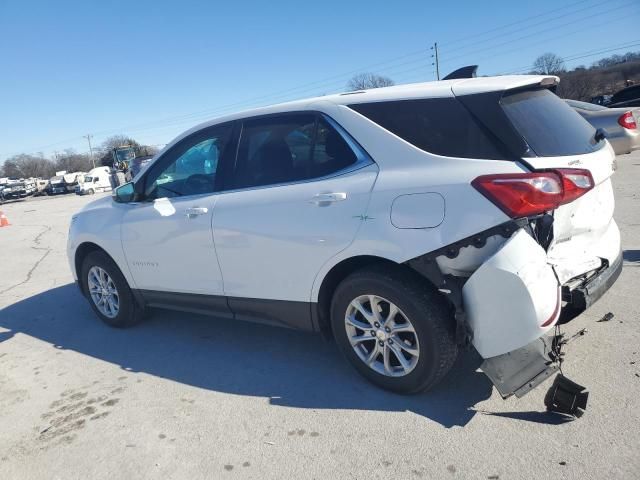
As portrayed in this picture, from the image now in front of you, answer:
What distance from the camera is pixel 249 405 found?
10.5 feet

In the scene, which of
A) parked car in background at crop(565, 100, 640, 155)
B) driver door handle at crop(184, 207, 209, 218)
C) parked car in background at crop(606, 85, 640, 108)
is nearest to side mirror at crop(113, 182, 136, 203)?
driver door handle at crop(184, 207, 209, 218)

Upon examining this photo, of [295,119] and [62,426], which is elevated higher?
[295,119]

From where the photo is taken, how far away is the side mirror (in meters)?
4.49

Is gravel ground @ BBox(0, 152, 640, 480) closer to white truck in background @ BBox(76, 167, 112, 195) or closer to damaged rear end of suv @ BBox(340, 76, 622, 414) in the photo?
damaged rear end of suv @ BBox(340, 76, 622, 414)

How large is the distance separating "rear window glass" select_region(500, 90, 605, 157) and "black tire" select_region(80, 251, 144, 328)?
3.71 m

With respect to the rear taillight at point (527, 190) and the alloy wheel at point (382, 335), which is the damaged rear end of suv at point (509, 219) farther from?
the alloy wheel at point (382, 335)

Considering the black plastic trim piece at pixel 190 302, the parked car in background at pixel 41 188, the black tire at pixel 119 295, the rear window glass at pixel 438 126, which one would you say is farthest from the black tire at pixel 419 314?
the parked car in background at pixel 41 188

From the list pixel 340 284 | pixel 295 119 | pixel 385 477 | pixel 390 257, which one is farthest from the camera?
pixel 295 119

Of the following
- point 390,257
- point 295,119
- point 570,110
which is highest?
point 295,119

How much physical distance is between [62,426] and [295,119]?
2569mm

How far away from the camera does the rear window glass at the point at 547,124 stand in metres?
2.72

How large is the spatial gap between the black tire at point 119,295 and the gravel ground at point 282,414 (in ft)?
0.81

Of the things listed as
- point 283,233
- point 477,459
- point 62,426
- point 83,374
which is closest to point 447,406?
point 477,459

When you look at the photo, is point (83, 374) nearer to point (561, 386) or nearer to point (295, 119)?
point (295, 119)
